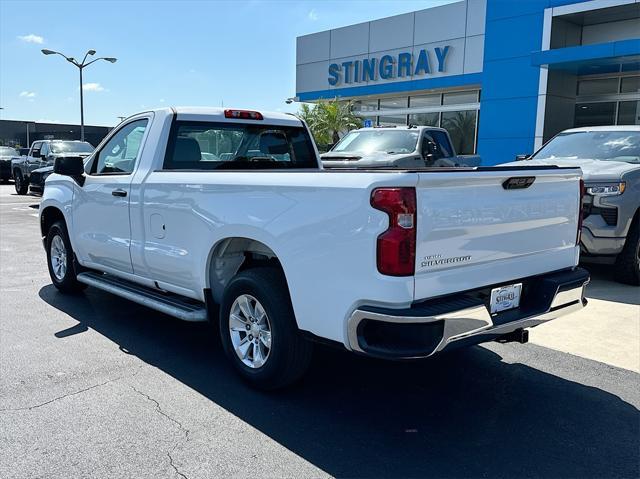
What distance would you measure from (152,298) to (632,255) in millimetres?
5721

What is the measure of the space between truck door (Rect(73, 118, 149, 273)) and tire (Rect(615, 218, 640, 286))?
5799 millimetres

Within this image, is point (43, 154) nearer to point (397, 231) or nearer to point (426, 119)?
point (426, 119)

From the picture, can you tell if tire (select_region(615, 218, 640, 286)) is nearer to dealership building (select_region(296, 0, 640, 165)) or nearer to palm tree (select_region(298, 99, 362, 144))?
dealership building (select_region(296, 0, 640, 165))

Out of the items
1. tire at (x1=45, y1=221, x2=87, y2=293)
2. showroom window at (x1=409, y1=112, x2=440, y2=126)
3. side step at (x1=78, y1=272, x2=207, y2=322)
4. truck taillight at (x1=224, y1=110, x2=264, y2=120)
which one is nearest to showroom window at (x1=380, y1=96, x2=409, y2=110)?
showroom window at (x1=409, y1=112, x2=440, y2=126)

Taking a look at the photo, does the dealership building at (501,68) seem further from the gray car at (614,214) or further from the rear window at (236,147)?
the rear window at (236,147)

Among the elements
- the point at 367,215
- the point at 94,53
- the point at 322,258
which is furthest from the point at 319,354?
the point at 94,53

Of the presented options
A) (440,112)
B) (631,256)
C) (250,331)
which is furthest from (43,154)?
(631,256)

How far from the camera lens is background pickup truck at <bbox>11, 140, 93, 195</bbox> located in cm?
1830

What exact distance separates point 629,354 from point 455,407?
2030 millimetres

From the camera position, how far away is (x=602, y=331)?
217 inches

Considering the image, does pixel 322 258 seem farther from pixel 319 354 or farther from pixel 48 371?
pixel 48 371

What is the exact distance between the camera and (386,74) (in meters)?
25.9

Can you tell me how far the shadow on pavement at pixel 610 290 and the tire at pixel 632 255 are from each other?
0.61ft

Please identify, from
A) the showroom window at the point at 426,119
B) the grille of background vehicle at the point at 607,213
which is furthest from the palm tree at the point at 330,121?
the grille of background vehicle at the point at 607,213
